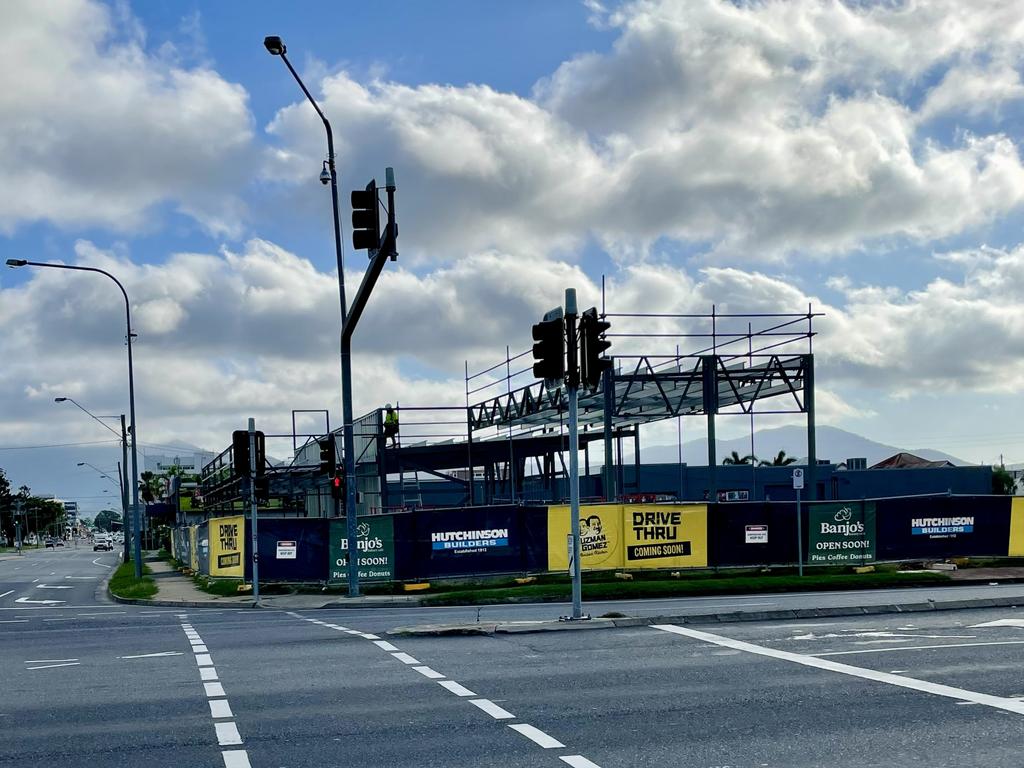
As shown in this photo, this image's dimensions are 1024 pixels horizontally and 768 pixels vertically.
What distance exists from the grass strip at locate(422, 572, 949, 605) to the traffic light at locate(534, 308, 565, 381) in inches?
336

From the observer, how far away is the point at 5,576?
5203cm

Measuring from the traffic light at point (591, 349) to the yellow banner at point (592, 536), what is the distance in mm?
11732

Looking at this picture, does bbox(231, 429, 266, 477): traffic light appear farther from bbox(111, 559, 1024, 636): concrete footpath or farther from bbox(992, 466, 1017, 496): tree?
bbox(992, 466, 1017, 496): tree

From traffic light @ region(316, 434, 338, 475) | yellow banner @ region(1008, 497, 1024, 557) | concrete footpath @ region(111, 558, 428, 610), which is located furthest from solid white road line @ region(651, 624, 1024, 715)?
yellow banner @ region(1008, 497, 1024, 557)

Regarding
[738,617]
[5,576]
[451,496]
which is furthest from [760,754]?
[451,496]

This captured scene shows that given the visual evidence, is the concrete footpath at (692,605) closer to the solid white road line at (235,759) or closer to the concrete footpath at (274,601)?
the concrete footpath at (274,601)

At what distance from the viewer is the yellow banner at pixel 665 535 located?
98.5ft

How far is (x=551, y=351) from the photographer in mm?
18047

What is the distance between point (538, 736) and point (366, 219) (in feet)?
41.0

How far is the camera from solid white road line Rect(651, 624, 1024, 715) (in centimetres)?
1025

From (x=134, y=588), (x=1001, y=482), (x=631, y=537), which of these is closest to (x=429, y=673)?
(x=631, y=537)

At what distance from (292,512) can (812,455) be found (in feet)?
98.1

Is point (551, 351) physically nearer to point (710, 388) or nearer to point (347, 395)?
point (347, 395)

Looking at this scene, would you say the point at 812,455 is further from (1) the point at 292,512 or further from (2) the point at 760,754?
(2) the point at 760,754
